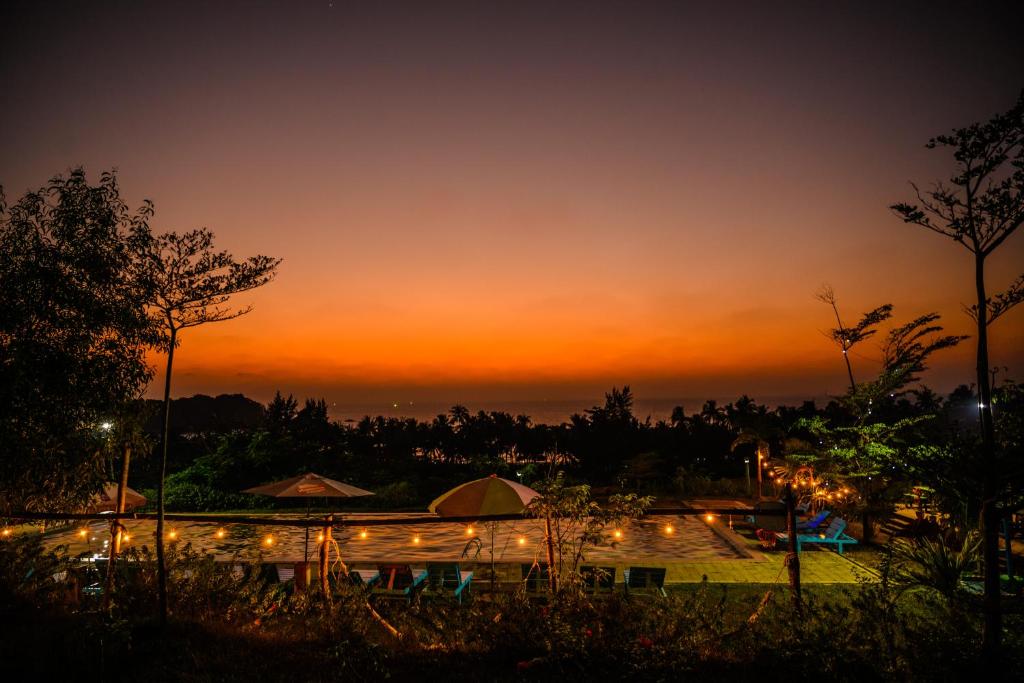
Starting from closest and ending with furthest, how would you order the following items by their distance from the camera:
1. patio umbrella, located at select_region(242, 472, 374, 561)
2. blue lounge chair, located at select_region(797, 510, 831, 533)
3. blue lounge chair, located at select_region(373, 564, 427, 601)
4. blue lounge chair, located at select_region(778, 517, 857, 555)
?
blue lounge chair, located at select_region(373, 564, 427, 601) < patio umbrella, located at select_region(242, 472, 374, 561) < blue lounge chair, located at select_region(778, 517, 857, 555) < blue lounge chair, located at select_region(797, 510, 831, 533)

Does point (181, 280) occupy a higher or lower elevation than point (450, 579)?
higher

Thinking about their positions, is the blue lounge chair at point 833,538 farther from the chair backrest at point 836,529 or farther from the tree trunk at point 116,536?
the tree trunk at point 116,536

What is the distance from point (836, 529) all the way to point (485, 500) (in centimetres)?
927

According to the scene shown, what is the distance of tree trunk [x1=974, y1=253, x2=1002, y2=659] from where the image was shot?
512cm

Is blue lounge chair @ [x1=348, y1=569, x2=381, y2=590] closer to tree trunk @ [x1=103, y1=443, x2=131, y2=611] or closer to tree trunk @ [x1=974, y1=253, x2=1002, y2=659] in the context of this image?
tree trunk @ [x1=103, y1=443, x2=131, y2=611]

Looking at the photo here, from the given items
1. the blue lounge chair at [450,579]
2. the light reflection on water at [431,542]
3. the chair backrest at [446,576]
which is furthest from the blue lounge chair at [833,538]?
the chair backrest at [446,576]

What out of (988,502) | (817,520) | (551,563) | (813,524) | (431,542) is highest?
(988,502)

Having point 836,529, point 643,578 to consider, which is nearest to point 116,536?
→ point 643,578

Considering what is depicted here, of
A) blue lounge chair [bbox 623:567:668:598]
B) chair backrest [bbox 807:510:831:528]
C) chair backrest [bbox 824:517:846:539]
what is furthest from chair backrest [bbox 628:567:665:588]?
chair backrest [bbox 807:510:831:528]

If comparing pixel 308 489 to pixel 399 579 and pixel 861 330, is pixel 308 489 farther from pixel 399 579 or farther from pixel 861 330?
pixel 861 330

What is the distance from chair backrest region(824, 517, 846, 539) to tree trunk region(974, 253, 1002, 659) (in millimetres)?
8739

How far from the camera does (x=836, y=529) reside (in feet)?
44.3

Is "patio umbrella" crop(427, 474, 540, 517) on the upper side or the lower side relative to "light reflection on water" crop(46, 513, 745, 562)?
upper

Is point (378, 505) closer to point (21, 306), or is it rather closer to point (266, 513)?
point (266, 513)
